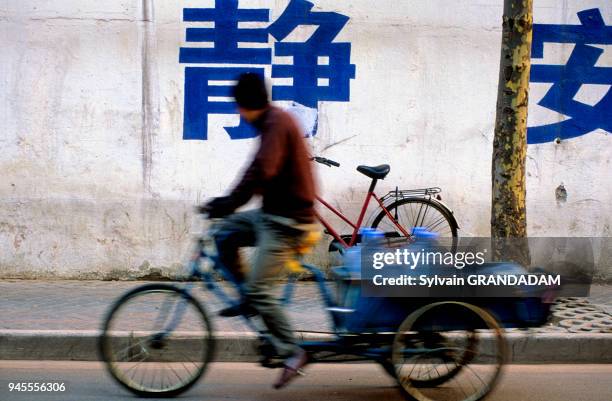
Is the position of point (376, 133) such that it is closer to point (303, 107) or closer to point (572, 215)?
point (303, 107)

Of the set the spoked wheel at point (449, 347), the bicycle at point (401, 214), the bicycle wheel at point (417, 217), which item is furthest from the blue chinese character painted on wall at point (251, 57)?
the spoked wheel at point (449, 347)

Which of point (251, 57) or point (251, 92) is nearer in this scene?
point (251, 92)

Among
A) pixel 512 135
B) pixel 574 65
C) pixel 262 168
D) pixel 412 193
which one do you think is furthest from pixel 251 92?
pixel 574 65

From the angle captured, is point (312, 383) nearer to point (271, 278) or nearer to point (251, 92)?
point (271, 278)

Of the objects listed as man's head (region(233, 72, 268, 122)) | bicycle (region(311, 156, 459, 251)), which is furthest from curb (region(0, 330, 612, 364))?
bicycle (region(311, 156, 459, 251))

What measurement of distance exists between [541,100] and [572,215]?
3.99 ft

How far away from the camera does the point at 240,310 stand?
443 cm

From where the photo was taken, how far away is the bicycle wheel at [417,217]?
8.02 m

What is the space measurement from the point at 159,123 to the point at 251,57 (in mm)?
1130

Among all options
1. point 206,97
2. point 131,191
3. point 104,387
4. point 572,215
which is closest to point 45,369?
point 104,387

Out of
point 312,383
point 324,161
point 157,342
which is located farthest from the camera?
point 324,161

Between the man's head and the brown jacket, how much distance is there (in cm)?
4

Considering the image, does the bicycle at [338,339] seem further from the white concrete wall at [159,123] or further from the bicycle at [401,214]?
the white concrete wall at [159,123]

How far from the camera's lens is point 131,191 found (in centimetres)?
809
